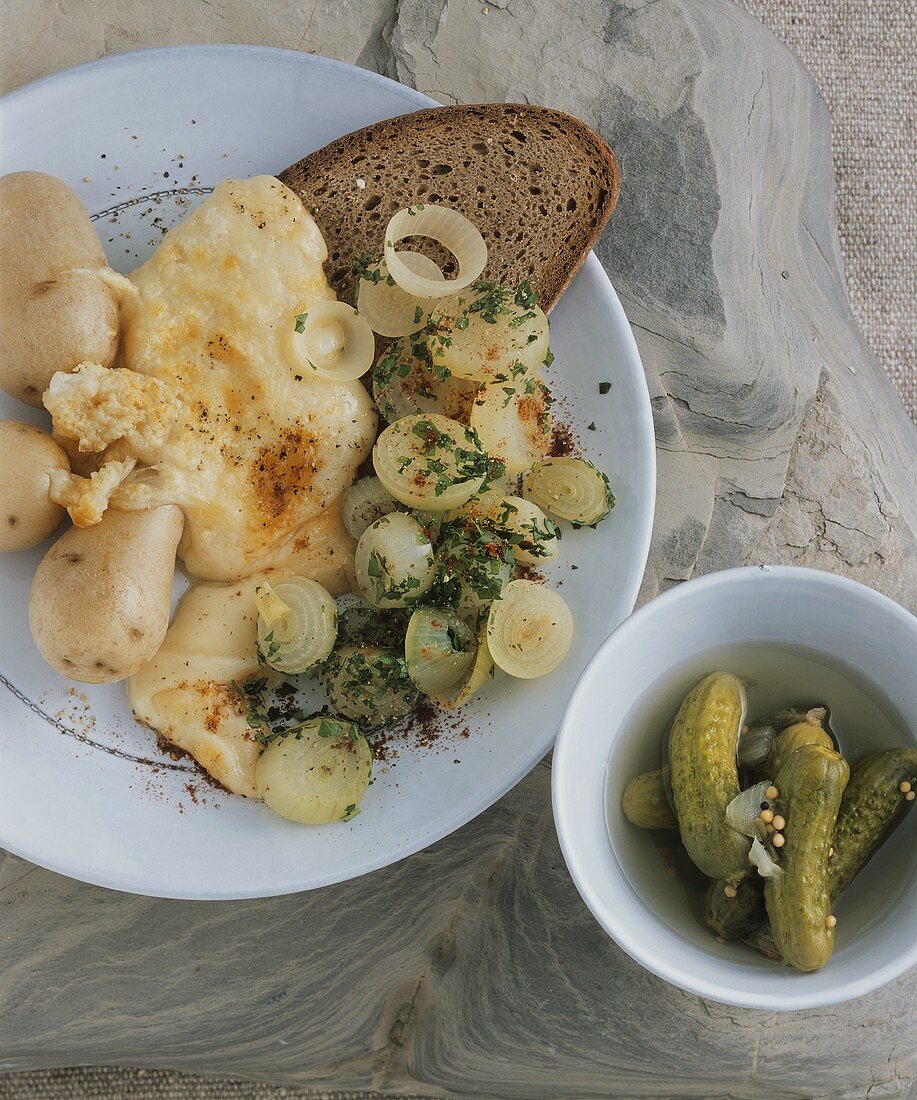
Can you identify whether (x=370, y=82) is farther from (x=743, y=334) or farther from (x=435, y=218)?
(x=743, y=334)

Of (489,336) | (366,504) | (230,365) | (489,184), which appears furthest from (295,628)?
(489,184)

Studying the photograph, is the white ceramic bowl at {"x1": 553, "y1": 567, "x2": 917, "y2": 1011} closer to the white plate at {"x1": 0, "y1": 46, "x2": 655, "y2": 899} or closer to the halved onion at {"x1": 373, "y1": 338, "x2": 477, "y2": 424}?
the white plate at {"x1": 0, "y1": 46, "x2": 655, "y2": 899}

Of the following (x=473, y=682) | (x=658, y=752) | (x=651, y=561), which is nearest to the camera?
(x=658, y=752)

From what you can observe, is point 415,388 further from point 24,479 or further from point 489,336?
point 24,479

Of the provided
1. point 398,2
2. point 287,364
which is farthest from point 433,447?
point 398,2

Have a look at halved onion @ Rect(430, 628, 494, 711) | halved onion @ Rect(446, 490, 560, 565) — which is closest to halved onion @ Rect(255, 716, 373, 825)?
halved onion @ Rect(430, 628, 494, 711)

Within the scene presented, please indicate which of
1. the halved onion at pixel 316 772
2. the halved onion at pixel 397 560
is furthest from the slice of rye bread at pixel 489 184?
the halved onion at pixel 316 772
